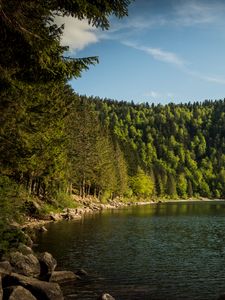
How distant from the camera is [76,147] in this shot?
70.6 metres

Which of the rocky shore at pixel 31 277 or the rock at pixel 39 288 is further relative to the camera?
the rock at pixel 39 288

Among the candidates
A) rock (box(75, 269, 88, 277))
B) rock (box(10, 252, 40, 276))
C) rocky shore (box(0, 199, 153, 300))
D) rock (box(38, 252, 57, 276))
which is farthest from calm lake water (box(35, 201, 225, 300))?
rock (box(10, 252, 40, 276))

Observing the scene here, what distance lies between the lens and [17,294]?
685 inches

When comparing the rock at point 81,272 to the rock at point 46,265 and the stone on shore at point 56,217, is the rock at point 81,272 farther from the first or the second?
the stone on shore at point 56,217

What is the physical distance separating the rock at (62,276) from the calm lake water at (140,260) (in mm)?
1049

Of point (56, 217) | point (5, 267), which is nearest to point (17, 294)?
point (5, 267)

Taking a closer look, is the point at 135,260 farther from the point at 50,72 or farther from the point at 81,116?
the point at 81,116

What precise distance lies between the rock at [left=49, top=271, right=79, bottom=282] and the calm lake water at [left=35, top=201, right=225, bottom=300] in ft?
3.44

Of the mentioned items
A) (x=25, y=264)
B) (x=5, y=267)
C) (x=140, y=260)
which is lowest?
(x=140, y=260)

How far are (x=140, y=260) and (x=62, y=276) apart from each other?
7707mm

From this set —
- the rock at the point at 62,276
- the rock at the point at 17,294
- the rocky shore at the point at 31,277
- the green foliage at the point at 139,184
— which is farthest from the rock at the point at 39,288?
the green foliage at the point at 139,184

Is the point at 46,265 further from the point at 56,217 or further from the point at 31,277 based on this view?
the point at 56,217

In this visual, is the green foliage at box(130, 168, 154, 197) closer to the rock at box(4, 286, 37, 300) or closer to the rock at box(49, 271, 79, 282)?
the rock at box(49, 271, 79, 282)

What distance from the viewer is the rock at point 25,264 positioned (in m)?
23.2
